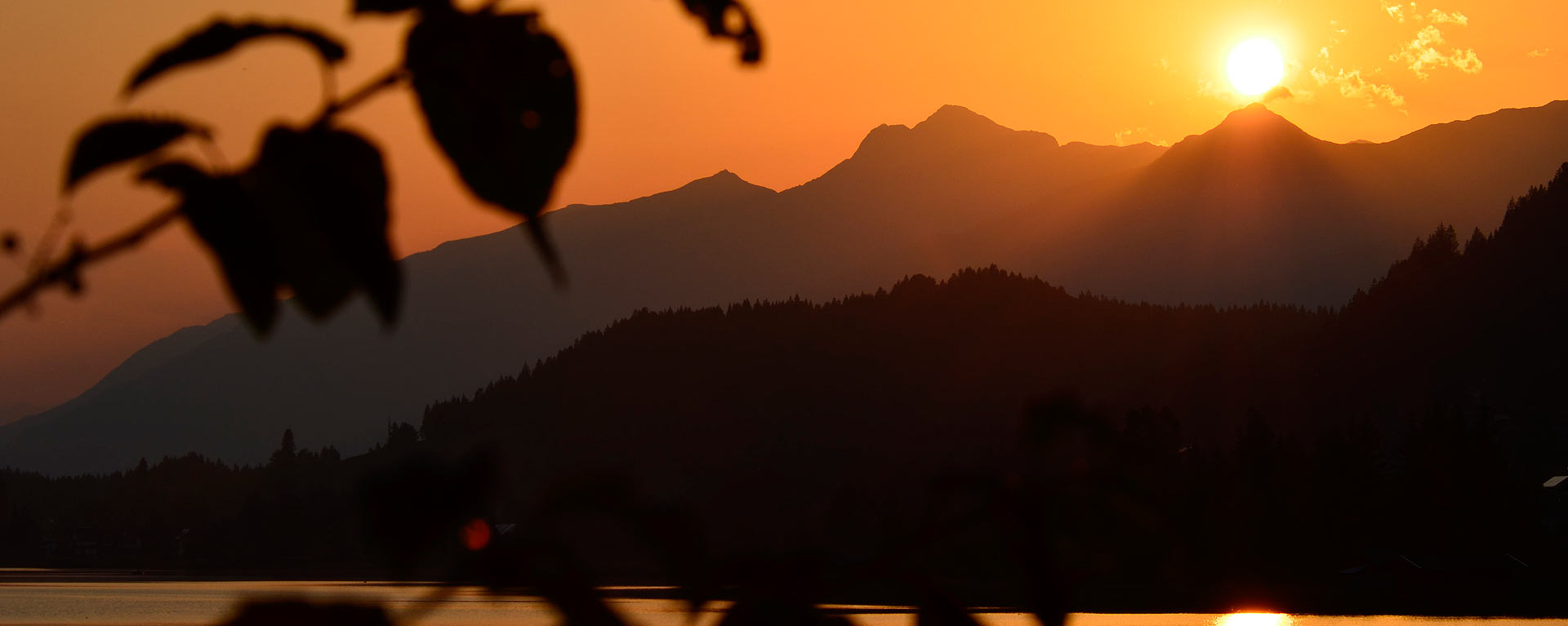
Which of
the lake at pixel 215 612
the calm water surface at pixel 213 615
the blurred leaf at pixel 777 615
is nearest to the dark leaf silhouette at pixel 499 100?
the blurred leaf at pixel 777 615

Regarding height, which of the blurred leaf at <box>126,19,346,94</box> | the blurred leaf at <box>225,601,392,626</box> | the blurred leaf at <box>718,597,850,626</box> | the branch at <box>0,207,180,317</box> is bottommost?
the blurred leaf at <box>718,597,850,626</box>

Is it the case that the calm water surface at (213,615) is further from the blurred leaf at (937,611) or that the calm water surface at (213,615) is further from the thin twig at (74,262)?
the thin twig at (74,262)

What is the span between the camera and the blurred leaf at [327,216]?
66 centimetres

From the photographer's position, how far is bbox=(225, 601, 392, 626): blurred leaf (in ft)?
2.20

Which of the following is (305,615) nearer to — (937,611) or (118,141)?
(118,141)

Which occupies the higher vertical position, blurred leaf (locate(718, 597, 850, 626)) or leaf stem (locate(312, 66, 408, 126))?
leaf stem (locate(312, 66, 408, 126))

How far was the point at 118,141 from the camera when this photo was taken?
0.71 meters

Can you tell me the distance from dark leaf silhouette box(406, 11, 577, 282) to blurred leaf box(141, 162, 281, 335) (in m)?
0.12

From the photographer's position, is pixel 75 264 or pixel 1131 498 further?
pixel 1131 498

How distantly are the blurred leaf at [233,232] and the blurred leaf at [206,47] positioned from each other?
59 mm

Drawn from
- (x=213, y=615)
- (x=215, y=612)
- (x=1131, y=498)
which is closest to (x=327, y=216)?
(x=1131, y=498)

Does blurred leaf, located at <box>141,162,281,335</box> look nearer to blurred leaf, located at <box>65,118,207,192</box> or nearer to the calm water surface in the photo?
blurred leaf, located at <box>65,118,207,192</box>

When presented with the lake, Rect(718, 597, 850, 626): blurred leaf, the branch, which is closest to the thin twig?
the branch

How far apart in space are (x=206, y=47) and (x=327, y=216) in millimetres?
A: 116
